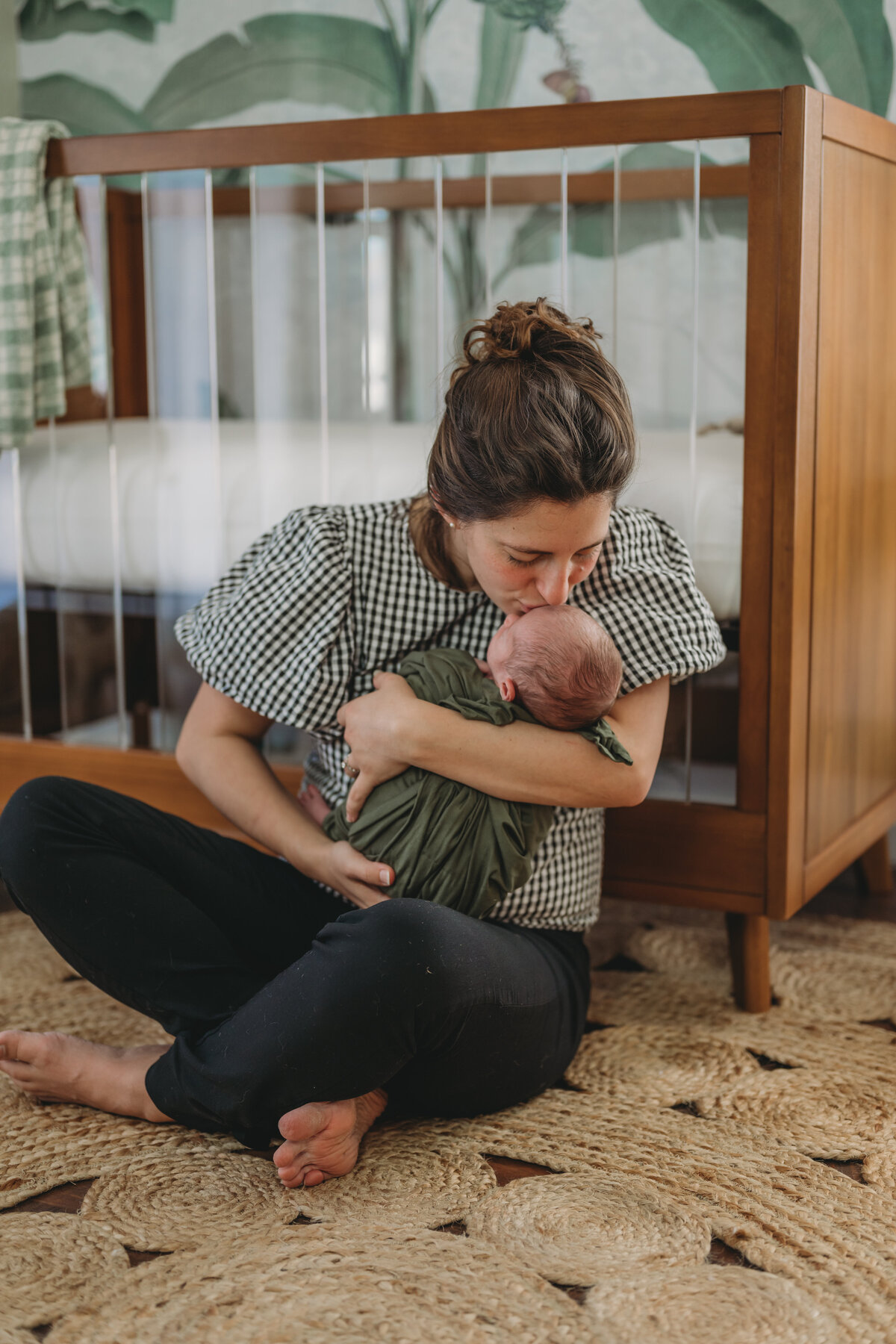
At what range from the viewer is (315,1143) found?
1002 mm

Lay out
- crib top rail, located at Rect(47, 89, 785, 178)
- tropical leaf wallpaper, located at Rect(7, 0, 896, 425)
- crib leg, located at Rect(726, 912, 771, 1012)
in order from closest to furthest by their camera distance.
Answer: crib top rail, located at Rect(47, 89, 785, 178)
crib leg, located at Rect(726, 912, 771, 1012)
tropical leaf wallpaper, located at Rect(7, 0, 896, 425)

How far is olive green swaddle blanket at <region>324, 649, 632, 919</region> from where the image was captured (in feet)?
3.53

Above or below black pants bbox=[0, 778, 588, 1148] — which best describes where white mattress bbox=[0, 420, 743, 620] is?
above

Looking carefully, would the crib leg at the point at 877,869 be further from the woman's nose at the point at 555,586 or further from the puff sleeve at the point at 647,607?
the woman's nose at the point at 555,586

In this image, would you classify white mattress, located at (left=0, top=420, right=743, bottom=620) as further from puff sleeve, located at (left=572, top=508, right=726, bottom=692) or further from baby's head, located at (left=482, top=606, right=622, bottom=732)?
baby's head, located at (left=482, top=606, right=622, bottom=732)

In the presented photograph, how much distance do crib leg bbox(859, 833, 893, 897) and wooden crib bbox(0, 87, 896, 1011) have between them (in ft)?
0.63

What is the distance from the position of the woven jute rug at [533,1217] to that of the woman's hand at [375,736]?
30cm

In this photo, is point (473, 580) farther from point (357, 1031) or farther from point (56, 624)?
point (56, 624)

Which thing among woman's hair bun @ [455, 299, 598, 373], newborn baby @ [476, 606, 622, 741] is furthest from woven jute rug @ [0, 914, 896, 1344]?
woman's hair bun @ [455, 299, 598, 373]

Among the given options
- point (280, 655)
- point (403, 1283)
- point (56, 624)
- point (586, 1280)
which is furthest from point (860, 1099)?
point (56, 624)

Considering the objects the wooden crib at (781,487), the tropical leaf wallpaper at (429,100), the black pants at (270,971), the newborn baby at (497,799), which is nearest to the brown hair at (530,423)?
the newborn baby at (497,799)

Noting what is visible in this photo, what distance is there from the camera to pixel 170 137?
56.2 inches

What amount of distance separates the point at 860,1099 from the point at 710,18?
1540 mm

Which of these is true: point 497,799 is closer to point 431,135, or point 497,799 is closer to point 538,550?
point 538,550
